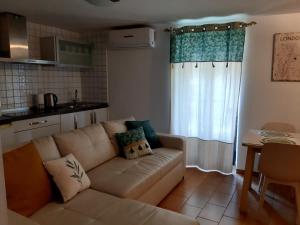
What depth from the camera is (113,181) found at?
216 centimetres

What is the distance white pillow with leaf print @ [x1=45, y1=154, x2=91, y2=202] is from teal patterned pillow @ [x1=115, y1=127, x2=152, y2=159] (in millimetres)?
822

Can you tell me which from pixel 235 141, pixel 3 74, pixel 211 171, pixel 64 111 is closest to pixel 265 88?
pixel 235 141

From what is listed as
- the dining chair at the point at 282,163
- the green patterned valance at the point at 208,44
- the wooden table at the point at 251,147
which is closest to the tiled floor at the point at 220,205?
the wooden table at the point at 251,147

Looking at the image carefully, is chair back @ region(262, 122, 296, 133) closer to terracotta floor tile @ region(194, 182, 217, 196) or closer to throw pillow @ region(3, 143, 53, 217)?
terracotta floor tile @ region(194, 182, 217, 196)

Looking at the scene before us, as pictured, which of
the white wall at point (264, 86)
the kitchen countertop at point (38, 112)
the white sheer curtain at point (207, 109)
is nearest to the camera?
the kitchen countertop at point (38, 112)

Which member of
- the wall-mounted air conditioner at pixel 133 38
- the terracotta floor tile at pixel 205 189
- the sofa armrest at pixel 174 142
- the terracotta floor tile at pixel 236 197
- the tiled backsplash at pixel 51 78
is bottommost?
the terracotta floor tile at pixel 205 189

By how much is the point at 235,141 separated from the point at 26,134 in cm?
292

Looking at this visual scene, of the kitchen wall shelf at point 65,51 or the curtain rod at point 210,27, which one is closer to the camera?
the curtain rod at point 210,27

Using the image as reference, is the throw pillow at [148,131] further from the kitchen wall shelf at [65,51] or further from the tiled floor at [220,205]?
the kitchen wall shelf at [65,51]

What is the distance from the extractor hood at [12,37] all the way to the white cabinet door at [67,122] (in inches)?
36.3

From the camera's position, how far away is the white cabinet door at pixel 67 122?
3550 millimetres

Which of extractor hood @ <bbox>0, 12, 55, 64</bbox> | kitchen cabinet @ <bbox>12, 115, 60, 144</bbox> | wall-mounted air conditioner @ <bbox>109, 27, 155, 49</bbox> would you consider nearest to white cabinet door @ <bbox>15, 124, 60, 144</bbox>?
kitchen cabinet @ <bbox>12, 115, 60, 144</bbox>

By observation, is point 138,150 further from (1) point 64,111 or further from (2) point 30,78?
(2) point 30,78

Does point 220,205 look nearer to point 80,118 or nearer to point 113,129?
point 113,129
